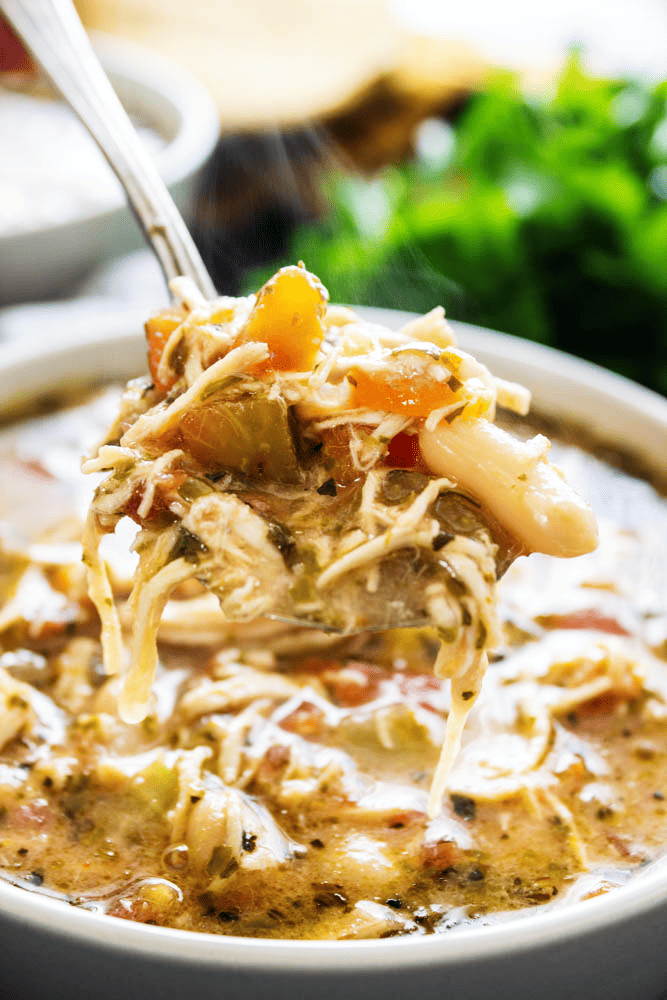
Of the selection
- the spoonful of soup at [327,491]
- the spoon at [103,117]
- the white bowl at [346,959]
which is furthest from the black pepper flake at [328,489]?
the spoon at [103,117]

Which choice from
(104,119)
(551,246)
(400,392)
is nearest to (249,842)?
(400,392)

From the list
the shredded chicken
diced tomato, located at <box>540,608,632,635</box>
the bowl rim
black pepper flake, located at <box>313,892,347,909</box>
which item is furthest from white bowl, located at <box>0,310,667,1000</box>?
the bowl rim

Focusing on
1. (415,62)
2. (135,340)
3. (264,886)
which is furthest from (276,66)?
(264,886)

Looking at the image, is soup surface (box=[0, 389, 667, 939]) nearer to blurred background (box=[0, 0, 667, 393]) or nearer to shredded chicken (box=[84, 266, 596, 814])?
shredded chicken (box=[84, 266, 596, 814])

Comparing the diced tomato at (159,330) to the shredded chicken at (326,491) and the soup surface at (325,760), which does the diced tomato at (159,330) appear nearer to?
the shredded chicken at (326,491)

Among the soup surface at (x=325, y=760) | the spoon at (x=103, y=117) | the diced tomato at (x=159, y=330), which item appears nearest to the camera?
the soup surface at (x=325, y=760)

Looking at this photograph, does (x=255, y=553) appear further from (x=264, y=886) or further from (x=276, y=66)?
(x=276, y=66)
